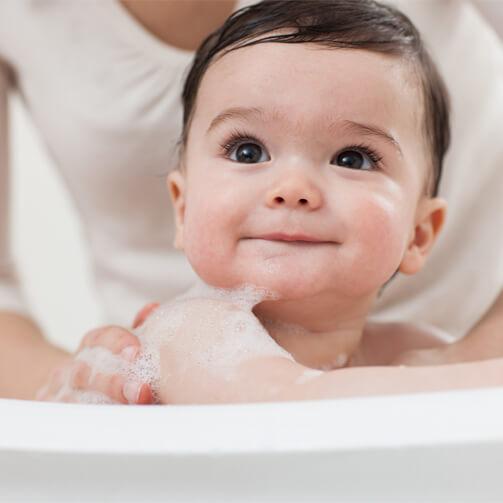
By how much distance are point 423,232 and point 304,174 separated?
0.25 m

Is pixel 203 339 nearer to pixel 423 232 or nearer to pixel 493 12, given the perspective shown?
pixel 423 232

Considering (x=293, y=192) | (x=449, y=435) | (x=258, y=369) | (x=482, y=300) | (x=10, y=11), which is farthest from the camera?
(x=482, y=300)

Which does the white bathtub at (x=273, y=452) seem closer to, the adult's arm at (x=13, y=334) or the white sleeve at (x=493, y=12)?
the adult's arm at (x=13, y=334)

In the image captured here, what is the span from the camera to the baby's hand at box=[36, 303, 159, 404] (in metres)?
0.90

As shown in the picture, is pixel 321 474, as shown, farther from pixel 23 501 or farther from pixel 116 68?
pixel 116 68

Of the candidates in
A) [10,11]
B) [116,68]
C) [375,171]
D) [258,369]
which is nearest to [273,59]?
[375,171]

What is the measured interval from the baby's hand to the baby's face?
0.37 feet

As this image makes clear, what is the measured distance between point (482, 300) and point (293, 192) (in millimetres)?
698

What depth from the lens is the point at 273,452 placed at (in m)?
0.56

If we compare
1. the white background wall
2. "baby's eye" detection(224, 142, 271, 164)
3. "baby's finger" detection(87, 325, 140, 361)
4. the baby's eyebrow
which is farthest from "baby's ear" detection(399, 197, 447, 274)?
the white background wall

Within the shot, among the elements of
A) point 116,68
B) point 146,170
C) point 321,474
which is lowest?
point 146,170

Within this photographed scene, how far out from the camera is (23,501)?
0.61m

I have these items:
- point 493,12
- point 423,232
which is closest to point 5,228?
point 423,232

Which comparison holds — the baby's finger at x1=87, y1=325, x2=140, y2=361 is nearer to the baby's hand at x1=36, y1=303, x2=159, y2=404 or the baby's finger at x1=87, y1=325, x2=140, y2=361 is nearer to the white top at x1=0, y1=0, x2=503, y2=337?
the baby's hand at x1=36, y1=303, x2=159, y2=404
